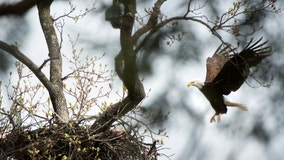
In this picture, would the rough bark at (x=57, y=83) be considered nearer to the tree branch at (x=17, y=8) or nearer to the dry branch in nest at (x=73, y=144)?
the dry branch in nest at (x=73, y=144)

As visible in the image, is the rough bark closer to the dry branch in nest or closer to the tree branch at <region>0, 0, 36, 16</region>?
the dry branch in nest

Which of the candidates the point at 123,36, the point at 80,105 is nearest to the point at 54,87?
the point at 80,105

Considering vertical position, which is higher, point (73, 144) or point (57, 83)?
point (57, 83)

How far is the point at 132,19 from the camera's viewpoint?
1087mm

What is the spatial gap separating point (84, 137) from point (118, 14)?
6.33 ft

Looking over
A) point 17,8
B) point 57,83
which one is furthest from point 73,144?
point 17,8

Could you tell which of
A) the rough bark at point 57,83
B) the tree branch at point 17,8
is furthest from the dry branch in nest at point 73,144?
the tree branch at point 17,8

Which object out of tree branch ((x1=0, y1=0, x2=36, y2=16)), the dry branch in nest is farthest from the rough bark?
tree branch ((x1=0, y1=0, x2=36, y2=16))

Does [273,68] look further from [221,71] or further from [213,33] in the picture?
[221,71]

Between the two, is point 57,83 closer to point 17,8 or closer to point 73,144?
point 73,144

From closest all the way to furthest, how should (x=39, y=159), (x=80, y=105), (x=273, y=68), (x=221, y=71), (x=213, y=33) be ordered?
(x=273, y=68) → (x=213, y=33) → (x=221, y=71) → (x=39, y=159) → (x=80, y=105)

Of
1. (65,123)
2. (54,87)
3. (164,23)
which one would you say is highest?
(54,87)

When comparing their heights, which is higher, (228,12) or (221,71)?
(221,71)

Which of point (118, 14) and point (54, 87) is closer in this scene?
point (118, 14)
